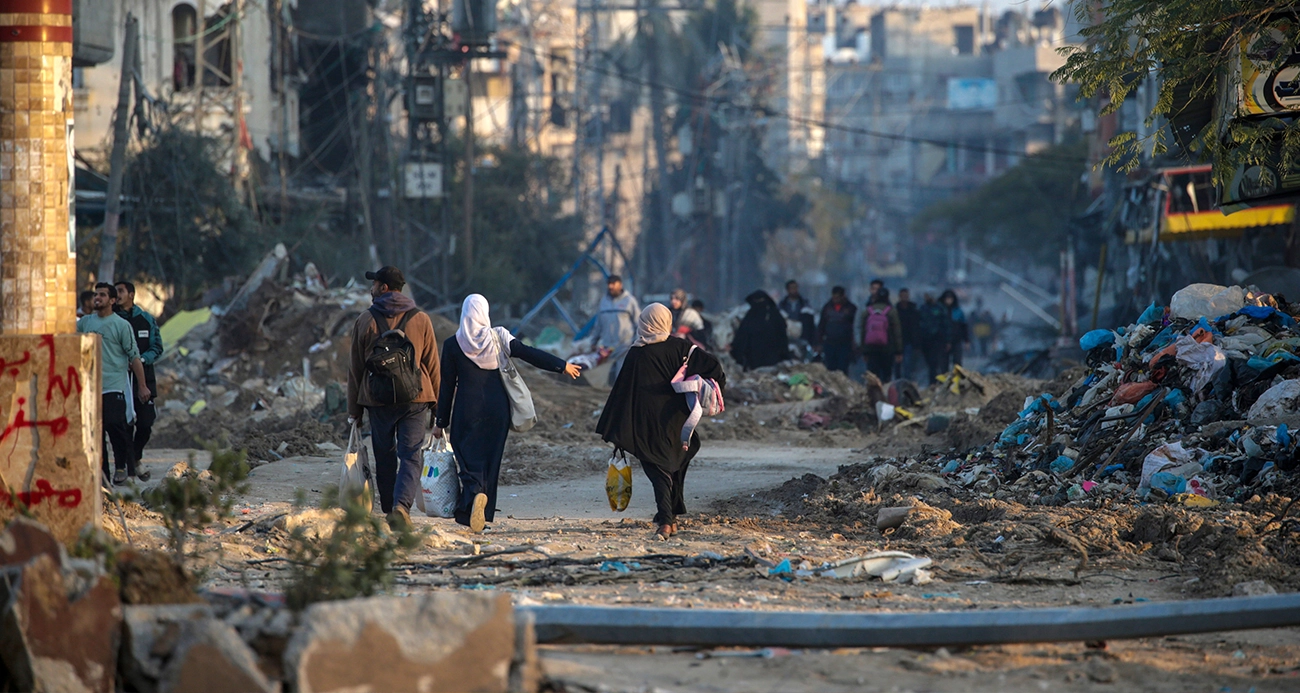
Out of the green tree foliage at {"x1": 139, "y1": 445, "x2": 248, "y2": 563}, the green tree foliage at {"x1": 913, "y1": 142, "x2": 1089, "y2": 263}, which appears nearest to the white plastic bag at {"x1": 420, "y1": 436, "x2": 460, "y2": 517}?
the green tree foliage at {"x1": 139, "y1": 445, "x2": 248, "y2": 563}

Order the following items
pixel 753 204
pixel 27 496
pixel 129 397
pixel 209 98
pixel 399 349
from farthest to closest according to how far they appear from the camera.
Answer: pixel 753 204 → pixel 209 98 → pixel 129 397 → pixel 399 349 → pixel 27 496

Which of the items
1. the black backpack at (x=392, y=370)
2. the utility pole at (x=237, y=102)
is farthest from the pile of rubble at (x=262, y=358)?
the black backpack at (x=392, y=370)

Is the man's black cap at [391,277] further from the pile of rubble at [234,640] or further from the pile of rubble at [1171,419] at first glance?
the pile of rubble at [1171,419]

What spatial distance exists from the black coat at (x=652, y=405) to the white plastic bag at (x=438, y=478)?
0.99 metres

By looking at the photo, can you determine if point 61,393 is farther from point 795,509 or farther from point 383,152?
point 383,152

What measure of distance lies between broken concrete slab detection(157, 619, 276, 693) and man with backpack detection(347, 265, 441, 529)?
407 cm

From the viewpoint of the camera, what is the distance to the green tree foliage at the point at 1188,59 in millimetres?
9367

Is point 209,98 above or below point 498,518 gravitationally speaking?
above

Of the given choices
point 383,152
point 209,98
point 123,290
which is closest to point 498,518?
point 123,290

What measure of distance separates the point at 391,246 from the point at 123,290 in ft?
67.3

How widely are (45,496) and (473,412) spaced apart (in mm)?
2935

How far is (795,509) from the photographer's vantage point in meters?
10.2

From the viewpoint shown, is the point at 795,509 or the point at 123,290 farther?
the point at 123,290

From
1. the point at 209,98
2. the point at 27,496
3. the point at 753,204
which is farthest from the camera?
the point at 753,204
